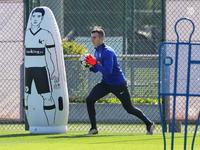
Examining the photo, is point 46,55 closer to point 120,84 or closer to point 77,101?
point 120,84

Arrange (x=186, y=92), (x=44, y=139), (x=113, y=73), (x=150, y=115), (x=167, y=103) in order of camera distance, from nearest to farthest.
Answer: (x=186, y=92), (x=44, y=139), (x=113, y=73), (x=167, y=103), (x=150, y=115)

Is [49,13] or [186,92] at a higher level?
[49,13]

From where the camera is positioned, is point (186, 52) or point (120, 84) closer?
point (186, 52)

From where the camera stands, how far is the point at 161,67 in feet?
10.5

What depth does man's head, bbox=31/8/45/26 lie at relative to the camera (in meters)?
6.11

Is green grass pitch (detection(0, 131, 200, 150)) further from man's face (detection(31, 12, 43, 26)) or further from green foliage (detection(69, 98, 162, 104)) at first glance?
green foliage (detection(69, 98, 162, 104))

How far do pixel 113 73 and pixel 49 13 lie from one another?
147 cm

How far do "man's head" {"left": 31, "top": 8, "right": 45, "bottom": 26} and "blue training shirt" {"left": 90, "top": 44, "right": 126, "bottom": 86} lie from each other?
1.08 m

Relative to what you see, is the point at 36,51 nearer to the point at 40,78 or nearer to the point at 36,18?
the point at 40,78

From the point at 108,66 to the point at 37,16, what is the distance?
1.50 m

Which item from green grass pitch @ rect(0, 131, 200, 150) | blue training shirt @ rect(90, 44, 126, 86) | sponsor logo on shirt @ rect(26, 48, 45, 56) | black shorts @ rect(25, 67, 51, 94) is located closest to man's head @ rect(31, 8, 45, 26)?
sponsor logo on shirt @ rect(26, 48, 45, 56)

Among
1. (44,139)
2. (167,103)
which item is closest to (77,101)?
(167,103)

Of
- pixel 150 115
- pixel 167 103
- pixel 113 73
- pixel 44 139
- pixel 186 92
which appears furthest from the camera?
pixel 150 115

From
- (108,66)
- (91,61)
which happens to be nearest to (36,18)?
(91,61)
